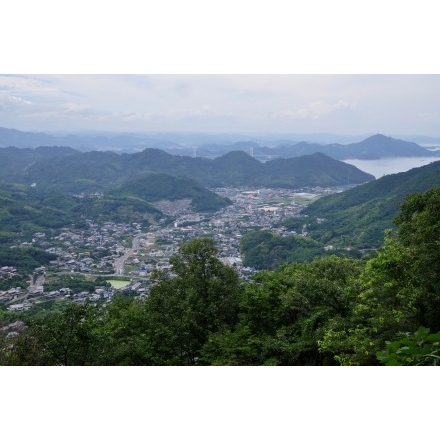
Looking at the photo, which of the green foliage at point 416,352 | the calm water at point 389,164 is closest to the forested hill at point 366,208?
the calm water at point 389,164

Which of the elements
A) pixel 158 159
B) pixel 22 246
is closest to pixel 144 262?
pixel 22 246

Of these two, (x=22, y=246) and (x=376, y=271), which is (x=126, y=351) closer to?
(x=376, y=271)

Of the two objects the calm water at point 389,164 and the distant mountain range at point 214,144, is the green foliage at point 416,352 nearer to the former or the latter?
the distant mountain range at point 214,144

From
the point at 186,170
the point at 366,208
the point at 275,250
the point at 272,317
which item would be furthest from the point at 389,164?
the point at 272,317

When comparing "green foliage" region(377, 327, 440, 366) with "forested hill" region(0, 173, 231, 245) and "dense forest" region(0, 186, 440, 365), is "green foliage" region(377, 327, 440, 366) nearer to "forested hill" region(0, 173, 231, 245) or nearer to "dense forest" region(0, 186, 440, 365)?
"dense forest" region(0, 186, 440, 365)

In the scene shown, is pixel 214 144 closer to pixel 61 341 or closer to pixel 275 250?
pixel 275 250
